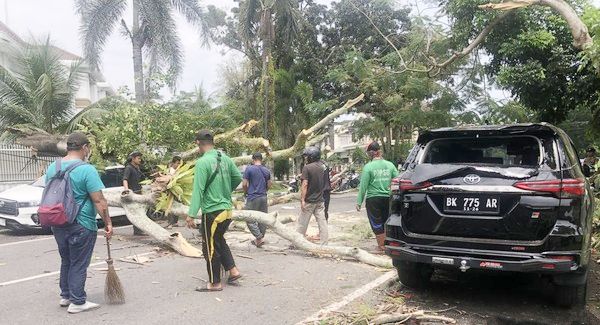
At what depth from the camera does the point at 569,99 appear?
12.6 meters

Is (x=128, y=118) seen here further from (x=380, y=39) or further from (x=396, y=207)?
(x=380, y=39)

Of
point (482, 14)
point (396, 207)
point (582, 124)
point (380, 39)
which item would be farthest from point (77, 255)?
point (380, 39)

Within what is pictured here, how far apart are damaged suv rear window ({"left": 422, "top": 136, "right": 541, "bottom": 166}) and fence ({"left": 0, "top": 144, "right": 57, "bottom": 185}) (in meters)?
14.9

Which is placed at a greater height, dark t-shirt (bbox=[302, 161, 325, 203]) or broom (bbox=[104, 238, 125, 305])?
dark t-shirt (bbox=[302, 161, 325, 203])

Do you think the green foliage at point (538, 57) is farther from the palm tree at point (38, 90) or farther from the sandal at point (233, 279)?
the palm tree at point (38, 90)

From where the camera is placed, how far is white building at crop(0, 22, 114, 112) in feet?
65.5

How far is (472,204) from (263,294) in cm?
245

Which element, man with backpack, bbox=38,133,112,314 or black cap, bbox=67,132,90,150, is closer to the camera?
man with backpack, bbox=38,133,112,314

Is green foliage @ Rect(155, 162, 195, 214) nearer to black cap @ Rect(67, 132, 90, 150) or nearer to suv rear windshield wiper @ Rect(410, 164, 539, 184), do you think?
black cap @ Rect(67, 132, 90, 150)

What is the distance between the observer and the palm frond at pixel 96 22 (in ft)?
68.0

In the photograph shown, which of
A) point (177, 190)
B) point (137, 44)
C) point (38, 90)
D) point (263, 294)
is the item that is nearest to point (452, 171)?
point (263, 294)

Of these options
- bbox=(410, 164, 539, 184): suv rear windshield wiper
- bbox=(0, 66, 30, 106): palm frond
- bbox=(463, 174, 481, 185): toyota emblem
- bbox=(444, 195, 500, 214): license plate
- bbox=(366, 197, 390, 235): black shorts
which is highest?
bbox=(0, 66, 30, 106): palm frond

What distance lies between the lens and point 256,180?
340 inches

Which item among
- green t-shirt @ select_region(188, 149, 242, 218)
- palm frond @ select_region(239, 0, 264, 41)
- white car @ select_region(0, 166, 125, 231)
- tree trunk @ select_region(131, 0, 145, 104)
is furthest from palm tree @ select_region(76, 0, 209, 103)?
green t-shirt @ select_region(188, 149, 242, 218)
